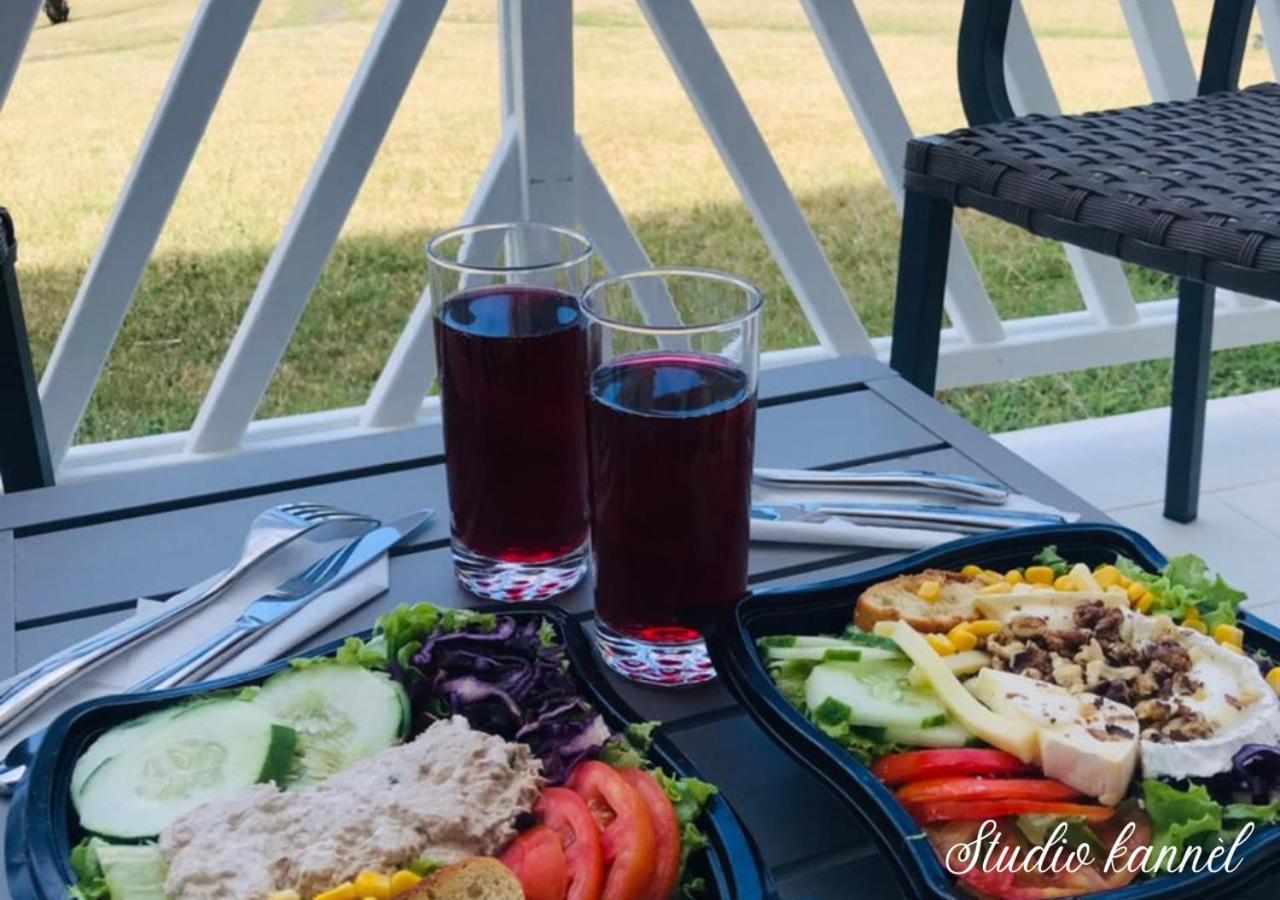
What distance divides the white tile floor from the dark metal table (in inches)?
40.1

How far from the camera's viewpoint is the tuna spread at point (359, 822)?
22.3 inches

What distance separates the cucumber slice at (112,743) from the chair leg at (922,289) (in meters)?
0.93

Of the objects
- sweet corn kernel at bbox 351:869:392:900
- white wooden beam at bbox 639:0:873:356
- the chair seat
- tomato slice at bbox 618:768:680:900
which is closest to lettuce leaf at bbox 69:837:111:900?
sweet corn kernel at bbox 351:869:392:900

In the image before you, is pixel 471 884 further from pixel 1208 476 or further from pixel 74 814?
pixel 1208 476

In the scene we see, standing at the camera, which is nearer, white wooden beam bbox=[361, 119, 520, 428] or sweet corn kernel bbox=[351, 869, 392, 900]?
sweet corn kernel bbox=[351, 869, 392, 900]

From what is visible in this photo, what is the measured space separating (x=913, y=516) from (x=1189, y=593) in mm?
221

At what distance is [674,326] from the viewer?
0.71m

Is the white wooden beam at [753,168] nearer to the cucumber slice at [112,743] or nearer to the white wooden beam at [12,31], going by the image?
the white wooden beam at [12,31]

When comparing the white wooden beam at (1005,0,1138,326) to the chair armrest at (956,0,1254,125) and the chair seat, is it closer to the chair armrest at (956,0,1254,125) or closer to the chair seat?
the chair armrest at (956,0,1254,125)

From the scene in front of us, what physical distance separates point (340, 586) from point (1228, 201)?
2.88 ft

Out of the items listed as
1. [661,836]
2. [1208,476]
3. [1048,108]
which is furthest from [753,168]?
[661,836]

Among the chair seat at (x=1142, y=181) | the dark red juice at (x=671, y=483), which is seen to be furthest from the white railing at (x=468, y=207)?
the dark red juice at (x=671, y=483)

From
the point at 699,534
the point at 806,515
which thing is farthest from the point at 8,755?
the point at 806,515

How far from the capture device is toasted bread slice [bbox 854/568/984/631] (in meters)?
0.76
